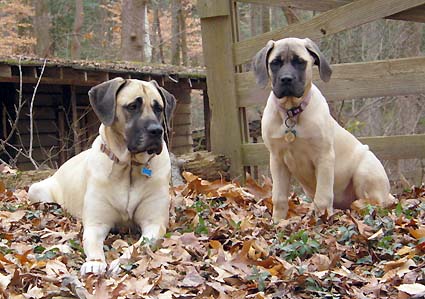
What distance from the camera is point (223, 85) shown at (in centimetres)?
784

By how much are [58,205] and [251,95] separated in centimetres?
260

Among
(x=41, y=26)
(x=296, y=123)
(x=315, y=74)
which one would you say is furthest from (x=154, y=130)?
(x=41, y=26)

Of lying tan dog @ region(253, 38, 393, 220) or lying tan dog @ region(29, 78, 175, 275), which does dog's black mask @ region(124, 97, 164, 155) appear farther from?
lying tan dog @ region(253, 38, 393, 220)

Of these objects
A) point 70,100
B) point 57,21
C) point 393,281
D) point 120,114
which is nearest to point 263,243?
point 393,281

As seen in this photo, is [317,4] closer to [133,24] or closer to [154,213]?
[154,213]

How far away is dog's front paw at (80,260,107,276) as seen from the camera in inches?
157

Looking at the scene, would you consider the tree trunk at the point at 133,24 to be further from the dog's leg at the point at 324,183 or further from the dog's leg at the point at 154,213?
the dog's leg at the point at 154,213

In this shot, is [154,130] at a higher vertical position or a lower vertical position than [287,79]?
lower

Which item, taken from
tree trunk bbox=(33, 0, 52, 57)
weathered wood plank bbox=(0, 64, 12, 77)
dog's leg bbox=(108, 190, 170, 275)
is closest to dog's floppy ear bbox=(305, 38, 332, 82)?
dog's leg bbox=(108, 190, 170, 275)

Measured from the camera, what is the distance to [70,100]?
50.3ft

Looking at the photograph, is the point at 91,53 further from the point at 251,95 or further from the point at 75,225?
the point at 75,225

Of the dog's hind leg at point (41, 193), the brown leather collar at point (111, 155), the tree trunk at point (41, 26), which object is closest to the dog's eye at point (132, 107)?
the brown leather collar at point (111, 155)

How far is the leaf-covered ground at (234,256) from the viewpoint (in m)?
3.66

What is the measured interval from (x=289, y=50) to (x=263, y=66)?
0.27 m
